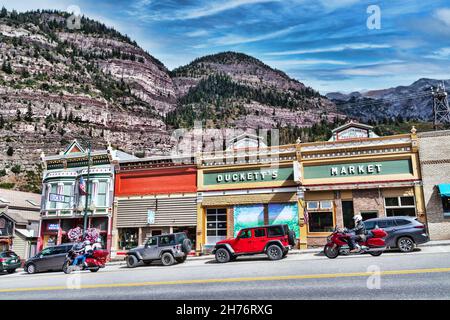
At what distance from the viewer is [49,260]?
74.2 ft

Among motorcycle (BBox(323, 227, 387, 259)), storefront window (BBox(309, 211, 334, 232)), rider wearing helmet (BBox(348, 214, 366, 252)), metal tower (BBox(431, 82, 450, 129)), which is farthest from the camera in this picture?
metal tower (BBox(431, 82, 450, 129))

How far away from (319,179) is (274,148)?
13.7 ft

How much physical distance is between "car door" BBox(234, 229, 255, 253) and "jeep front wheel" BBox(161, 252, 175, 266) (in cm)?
364

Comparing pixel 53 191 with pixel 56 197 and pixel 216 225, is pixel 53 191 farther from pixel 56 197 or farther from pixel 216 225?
pixel 216 225

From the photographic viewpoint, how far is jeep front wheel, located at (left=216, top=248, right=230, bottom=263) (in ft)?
64.2

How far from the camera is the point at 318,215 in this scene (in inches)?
1021

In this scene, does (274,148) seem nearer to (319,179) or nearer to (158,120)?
(319,179)

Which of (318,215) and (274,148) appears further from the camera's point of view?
(274,148)

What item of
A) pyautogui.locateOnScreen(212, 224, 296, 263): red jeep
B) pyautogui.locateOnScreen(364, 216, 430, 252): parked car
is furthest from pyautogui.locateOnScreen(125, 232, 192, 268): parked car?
pyautogui.locateOnScreen(364, 216, 430, 252): parked car

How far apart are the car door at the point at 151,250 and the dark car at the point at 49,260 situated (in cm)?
540

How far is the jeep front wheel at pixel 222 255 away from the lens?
64.2 ft

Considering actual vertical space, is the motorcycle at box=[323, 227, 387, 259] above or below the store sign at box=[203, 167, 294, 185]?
below

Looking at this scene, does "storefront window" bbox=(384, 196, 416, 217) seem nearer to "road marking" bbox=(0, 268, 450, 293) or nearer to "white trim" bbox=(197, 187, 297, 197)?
"white trim" bbox=(197, 187, 297, 197)
